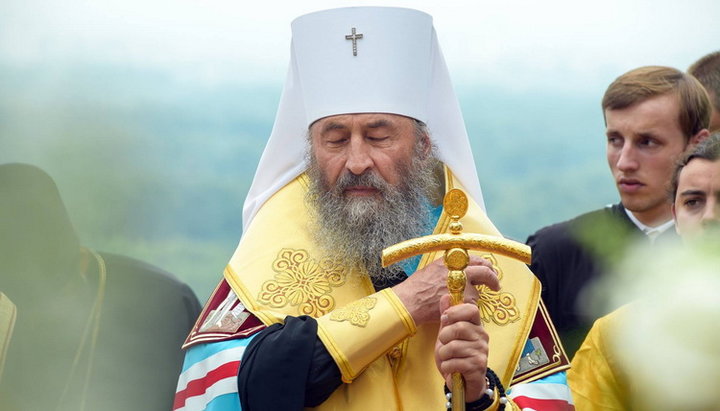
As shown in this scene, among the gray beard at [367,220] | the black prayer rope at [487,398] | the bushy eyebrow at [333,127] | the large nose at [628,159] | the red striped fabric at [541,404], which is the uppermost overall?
the bushy eyebrow at [333,127]

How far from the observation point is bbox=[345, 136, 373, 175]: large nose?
3.71 metres

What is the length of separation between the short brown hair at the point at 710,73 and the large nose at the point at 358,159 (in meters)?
1.97

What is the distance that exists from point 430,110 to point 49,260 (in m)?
1.63

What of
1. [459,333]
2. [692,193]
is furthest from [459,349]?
[692,193]

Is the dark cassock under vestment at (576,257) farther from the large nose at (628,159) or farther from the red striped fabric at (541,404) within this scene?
the red striped fabric at (541,404)

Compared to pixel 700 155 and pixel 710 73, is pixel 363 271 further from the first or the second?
pixel 710 73

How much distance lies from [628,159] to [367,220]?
4.05 feet

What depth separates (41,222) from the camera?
2941 millimetres

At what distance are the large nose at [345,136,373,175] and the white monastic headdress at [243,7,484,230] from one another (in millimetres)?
Result: 343

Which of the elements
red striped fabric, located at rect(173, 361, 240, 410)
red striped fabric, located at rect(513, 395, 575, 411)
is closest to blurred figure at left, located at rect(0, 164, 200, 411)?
red striped fabric, located at rect(173, 361, 240, 410)

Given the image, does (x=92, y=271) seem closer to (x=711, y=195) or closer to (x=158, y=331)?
(x=158, y=331)

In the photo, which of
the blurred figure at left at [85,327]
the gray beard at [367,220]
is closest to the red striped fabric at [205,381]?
the blurred figure at left at [85,327]

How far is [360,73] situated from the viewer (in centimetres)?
404

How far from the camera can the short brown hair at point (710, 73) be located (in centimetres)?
484
